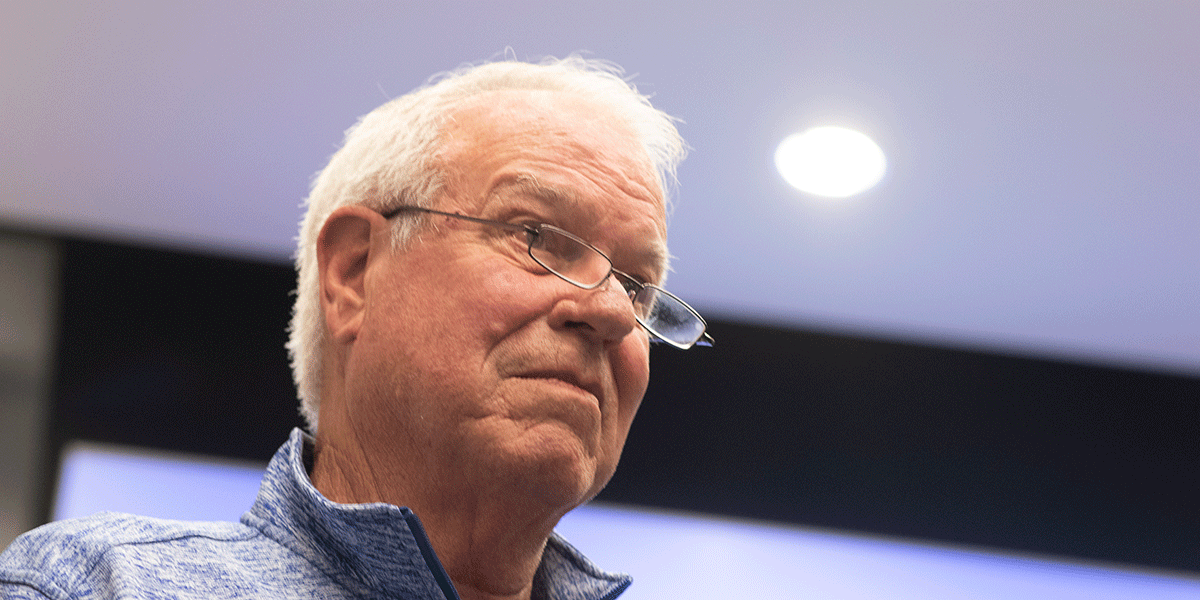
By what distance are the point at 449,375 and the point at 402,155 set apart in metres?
0.29

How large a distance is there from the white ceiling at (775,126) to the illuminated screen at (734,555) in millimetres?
623

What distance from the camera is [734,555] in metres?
2.88

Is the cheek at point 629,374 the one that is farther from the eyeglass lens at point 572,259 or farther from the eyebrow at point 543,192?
the eyebrow at point 543,192

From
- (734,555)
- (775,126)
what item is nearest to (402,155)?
(775,126)

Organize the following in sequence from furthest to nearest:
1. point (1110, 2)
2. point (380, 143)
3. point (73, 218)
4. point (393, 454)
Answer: point (73, 218), point (1110, 2), point (380, 143), point (393, 454)

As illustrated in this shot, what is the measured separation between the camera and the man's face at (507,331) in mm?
1003

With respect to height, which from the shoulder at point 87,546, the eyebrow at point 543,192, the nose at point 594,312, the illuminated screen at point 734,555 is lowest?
the illuminated screen at point 734,555

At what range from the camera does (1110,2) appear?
5.82 feet

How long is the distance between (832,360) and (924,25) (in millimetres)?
1434

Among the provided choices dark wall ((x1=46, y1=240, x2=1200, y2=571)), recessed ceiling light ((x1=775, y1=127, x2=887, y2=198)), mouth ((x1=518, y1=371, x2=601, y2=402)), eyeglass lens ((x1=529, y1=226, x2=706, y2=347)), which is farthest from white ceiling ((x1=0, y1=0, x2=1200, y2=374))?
mouth ((x1=518, y1=371, x2=601, y2=402))

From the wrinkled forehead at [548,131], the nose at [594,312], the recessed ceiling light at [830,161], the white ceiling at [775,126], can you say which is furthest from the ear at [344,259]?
the recessed ceiling light at [830,161]

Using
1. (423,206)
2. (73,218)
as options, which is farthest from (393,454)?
(73,218)

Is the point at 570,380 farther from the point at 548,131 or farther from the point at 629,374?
the point at 548,131

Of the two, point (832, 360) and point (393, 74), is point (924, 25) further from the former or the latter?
point (832, 360)
